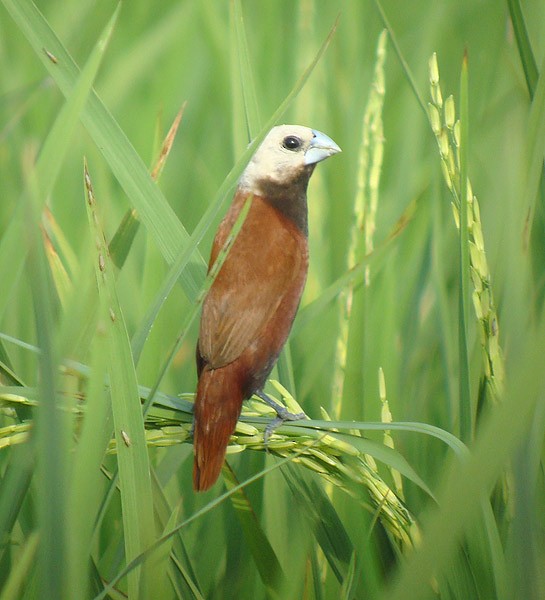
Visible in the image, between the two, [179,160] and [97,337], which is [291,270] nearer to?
[97,337]

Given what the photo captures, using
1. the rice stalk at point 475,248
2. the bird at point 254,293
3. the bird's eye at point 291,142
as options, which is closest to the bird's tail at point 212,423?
the bird at point 254,293

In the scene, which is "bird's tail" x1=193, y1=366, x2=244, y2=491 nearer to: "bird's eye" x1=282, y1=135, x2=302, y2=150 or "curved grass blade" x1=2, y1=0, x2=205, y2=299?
"curved grass blade" x1=2, y1=0, x2=205, y2=299

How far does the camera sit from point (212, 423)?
39.0 inches

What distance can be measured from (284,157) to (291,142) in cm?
3

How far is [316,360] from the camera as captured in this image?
1.43 meters

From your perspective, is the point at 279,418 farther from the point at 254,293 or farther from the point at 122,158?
the point at 122,158

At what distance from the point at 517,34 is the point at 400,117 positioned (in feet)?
2.31

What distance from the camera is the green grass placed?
854mm

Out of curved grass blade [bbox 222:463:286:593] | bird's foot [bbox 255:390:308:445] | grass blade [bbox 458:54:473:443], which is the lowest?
curved grass blade [bbox 222:463:286:593]

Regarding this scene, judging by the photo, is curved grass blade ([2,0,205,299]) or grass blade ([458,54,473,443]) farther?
curved grass blade ([2,0,205,299])

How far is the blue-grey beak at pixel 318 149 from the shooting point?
1254 millimetres

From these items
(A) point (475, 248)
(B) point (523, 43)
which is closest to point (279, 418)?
(A) point (475, 248)

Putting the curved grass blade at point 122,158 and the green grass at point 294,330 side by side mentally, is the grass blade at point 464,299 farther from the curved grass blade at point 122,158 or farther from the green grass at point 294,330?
the curved grass blade at point 122,158

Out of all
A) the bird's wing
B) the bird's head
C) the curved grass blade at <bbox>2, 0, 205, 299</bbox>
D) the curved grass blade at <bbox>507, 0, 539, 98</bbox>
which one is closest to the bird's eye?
the bird's head
